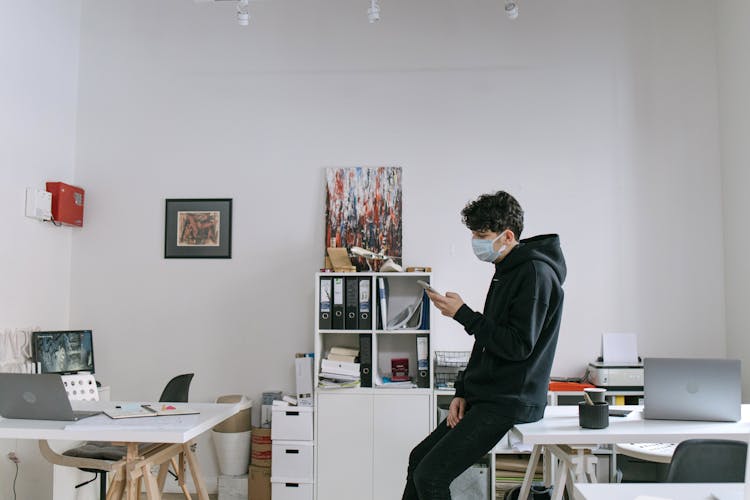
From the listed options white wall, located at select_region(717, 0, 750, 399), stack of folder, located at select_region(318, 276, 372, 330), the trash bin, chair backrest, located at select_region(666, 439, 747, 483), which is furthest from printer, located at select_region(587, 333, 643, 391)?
the trash bin

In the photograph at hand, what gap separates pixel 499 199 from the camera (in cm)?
279

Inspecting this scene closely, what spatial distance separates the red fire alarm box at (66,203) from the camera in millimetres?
4410

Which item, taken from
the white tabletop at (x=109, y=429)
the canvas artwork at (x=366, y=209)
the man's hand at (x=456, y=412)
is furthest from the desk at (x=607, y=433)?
the canvas artwork at (x=366, y=209)

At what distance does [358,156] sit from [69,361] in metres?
2.37

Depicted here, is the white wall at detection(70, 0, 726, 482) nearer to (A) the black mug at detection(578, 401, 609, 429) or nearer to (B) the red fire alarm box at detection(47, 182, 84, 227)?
(B) the red fire alarm box at detection(47, 182, 84, 227)

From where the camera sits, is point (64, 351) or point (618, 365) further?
point (64, 351)

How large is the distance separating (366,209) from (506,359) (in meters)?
2.20

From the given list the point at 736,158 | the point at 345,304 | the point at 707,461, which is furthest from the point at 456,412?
the point at 736,158

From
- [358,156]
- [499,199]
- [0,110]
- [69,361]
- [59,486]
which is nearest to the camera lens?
[499,199]

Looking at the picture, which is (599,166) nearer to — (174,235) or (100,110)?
(174,235)

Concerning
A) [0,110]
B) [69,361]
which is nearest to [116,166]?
[0,110]

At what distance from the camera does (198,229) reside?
4676mm

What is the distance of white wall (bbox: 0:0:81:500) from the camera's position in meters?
4.04

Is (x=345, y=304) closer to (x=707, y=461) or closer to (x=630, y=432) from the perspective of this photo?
(x=630, y=432)
